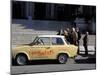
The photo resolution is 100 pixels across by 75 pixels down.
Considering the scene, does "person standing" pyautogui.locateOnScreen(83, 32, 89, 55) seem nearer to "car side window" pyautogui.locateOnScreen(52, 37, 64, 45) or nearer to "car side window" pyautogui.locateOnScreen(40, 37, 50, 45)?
"car side window" pyautogui.locateOnScreen(52, 37, 64, 45)

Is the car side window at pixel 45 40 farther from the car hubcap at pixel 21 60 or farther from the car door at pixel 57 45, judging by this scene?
the car hubcap at pixel 21 60

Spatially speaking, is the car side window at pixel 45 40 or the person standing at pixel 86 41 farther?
the person standing at pixel 86 41

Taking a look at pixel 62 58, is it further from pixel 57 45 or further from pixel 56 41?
pixel 56 41

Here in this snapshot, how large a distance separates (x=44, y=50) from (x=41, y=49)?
79 millimetres

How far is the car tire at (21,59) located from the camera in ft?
24.4

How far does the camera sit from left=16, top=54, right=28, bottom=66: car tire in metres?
7.44

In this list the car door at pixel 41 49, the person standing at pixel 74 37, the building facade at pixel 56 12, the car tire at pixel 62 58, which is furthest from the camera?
the person standing at pixel 74 37

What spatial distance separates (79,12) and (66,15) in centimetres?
37

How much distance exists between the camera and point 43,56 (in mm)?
7652

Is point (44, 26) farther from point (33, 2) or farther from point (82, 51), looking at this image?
point (82, 51)

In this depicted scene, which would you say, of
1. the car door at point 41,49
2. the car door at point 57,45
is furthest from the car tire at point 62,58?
the car door at point 41,49

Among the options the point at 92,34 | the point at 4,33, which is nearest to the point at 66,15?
the point at 92,34

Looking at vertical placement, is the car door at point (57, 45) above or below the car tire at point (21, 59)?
above

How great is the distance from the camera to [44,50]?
7641mm
